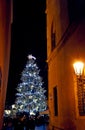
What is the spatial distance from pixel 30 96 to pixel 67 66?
678 inches

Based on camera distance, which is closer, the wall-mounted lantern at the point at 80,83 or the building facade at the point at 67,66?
the wall-mounted lantern at the point at 80,83

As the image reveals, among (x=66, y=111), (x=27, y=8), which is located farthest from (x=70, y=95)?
(x=27, y=8)

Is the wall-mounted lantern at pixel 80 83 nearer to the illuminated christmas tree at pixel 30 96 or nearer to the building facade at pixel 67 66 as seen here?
the building facade at pixel 67 66

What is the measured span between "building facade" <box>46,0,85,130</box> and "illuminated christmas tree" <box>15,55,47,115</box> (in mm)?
14160

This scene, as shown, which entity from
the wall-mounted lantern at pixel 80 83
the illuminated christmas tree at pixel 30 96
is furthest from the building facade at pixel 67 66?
the illuminated christmas tree at pixel 30 96

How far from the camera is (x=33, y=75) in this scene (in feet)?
Answer: 84.8

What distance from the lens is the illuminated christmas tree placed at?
2498 cm

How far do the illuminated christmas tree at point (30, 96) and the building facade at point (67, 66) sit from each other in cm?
1416

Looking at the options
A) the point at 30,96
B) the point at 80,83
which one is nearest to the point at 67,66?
the point at 80,83

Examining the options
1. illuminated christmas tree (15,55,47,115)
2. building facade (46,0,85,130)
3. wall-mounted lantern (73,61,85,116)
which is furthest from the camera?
illuminated christmas tree (15,55,47,115)

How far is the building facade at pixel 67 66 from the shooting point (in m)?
6.99

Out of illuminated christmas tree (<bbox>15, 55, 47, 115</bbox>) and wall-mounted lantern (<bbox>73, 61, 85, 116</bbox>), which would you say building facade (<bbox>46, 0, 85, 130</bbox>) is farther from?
illuminated christmas tree (<bbox>15, 55, 47, 115</bbox>)

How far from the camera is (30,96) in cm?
2519

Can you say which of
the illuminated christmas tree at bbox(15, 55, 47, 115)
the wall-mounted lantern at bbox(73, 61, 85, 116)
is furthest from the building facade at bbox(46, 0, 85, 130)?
the illuminated christmas tree at bbox(15, 55, 47, 115)
